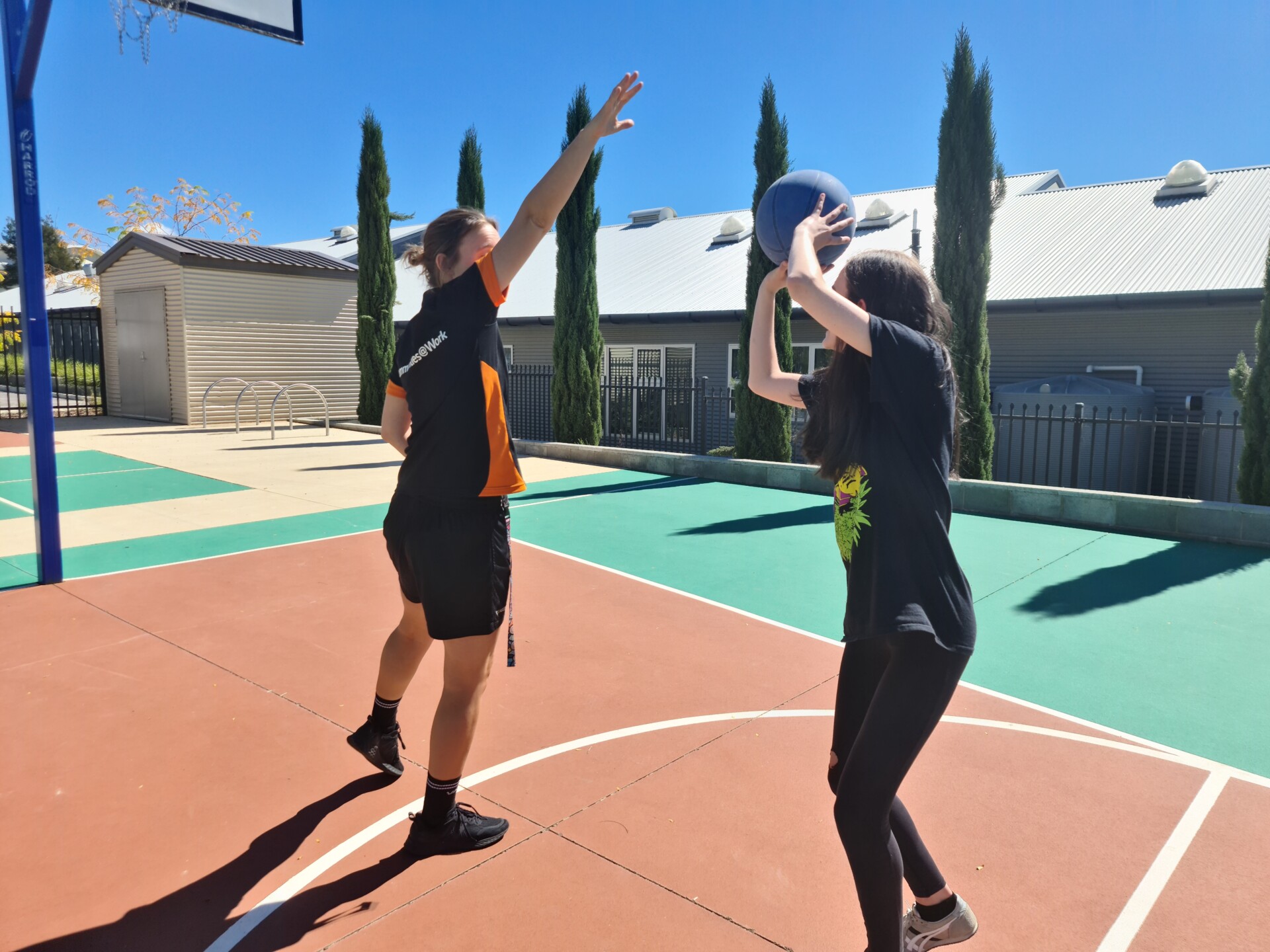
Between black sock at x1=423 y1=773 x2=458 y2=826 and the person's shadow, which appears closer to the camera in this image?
the person's shadow

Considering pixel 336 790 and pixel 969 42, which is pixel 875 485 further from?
pixel 969 42

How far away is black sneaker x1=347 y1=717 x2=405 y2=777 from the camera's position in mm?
3385

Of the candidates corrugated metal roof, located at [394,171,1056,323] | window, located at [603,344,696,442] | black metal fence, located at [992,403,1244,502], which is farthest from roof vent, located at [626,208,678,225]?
black metal fence, located at [992,403,1244,502]

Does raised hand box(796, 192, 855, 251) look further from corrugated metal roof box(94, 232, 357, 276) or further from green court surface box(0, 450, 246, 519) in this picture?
corrugated metal roof box(94, 232, 357, 276)

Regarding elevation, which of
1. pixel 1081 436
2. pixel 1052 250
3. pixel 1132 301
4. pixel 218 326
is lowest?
pixel 1081 436

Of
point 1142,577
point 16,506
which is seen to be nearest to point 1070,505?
point 1142,577

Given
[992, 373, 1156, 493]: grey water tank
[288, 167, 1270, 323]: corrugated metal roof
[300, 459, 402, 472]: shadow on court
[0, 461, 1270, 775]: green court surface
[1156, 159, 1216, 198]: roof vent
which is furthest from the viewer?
[1156, 159, 1216, 198]: roof vent

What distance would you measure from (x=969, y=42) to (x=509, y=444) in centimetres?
1048

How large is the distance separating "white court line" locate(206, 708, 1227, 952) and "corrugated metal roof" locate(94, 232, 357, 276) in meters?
17.2

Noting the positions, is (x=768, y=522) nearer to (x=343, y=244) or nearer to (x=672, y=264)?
(x=672, y=264)

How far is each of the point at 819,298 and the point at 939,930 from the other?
1.63 metres

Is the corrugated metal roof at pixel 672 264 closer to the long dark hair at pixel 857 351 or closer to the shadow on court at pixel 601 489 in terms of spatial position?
the shadow on court at pixel 601 489

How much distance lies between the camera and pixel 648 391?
1825 cm

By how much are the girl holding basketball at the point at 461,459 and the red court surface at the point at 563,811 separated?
1.31 feet
